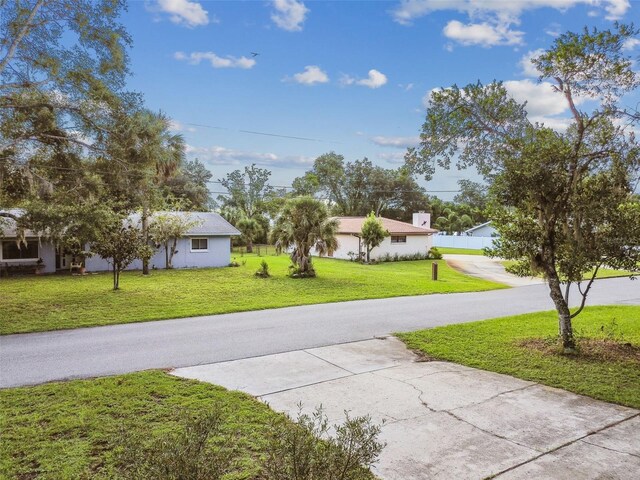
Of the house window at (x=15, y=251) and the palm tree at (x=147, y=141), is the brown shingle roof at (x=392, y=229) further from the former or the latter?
the palm tree at (x=147, y=141)

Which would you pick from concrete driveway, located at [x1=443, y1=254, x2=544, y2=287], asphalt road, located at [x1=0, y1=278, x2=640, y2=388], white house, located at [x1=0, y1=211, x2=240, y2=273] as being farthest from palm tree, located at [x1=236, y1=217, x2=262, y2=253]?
asphalt road, located at [x1=0, y1=278, x2=640, y2=388]

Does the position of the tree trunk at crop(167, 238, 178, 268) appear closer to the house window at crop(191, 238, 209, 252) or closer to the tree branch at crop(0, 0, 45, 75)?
the house window at crop(191, 238, 209, 252)

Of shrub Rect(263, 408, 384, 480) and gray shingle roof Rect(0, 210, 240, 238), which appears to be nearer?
shrub Rect(263, 408, 384, 480)

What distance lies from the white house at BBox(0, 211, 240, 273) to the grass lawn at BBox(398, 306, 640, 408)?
56.0 feet

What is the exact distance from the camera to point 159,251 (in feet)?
79.6

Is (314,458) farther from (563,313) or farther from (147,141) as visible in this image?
(147,141)

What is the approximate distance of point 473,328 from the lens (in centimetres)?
1090

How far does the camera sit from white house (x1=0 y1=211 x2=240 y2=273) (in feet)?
72.7

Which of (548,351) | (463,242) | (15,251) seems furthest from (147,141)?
(463,242)

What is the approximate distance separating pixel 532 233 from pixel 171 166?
14.9 metres

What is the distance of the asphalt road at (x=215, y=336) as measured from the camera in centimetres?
780

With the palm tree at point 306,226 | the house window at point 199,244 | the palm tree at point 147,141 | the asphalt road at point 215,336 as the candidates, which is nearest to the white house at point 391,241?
the house window at point 199,244

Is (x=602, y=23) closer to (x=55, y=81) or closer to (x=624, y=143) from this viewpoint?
(x=624, y=143)

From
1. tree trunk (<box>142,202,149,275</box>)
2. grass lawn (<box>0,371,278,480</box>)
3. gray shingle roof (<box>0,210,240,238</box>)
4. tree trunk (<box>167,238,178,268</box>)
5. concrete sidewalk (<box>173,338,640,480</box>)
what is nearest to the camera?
grass lawn (<box>0,371,278,480</box>)
